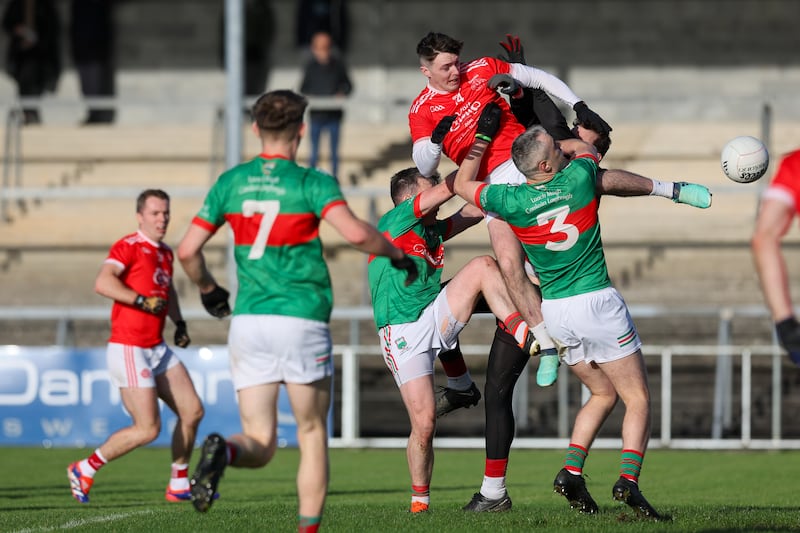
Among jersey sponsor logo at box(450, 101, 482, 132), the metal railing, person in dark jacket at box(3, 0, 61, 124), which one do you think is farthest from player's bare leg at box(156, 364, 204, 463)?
person in dark jacket at box(3, 0, 61, 124)

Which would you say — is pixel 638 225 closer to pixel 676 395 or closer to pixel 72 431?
pixel 676 395

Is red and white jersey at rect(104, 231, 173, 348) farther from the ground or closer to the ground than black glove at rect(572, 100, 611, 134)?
closer to the ground

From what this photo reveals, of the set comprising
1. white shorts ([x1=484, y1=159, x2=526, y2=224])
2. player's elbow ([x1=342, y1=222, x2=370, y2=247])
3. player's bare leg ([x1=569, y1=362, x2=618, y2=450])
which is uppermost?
white shorts ([x1=484, y1=159, x2=526, y2=224])

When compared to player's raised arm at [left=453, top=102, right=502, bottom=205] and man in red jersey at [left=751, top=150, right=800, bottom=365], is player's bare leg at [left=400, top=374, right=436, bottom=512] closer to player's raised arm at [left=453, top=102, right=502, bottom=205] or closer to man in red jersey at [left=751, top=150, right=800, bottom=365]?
player's raised arm at [left=453, top=102, right=502, bottom=205]

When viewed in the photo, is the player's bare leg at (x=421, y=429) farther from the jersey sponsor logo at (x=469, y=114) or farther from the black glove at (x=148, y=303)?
the black glove at (x=148, y=303)

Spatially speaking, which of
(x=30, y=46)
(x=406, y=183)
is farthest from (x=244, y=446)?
(x=30, y=46)

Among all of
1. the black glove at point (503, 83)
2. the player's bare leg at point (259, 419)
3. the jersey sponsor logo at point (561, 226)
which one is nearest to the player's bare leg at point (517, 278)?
the jersey sponsor logo at point (561, 226)

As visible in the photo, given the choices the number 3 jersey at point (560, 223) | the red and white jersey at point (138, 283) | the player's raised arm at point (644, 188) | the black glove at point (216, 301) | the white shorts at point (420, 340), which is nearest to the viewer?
the black glove at point (216, 301)

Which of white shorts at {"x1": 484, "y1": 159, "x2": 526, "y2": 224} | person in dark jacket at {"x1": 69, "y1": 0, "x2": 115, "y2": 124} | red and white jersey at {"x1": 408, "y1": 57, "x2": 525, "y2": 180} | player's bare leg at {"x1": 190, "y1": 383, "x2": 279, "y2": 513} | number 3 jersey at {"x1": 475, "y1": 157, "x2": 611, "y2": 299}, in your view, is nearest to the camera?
player's bare leg at {"x1": 190, "y1": 383, "x2": 279, "y2": 513}

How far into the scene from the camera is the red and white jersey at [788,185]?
6125 millimetres

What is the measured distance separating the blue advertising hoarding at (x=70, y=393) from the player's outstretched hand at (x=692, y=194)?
308 inches

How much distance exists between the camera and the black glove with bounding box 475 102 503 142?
818 centimetres

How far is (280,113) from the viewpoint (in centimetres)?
639

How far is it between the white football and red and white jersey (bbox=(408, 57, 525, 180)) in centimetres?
141
